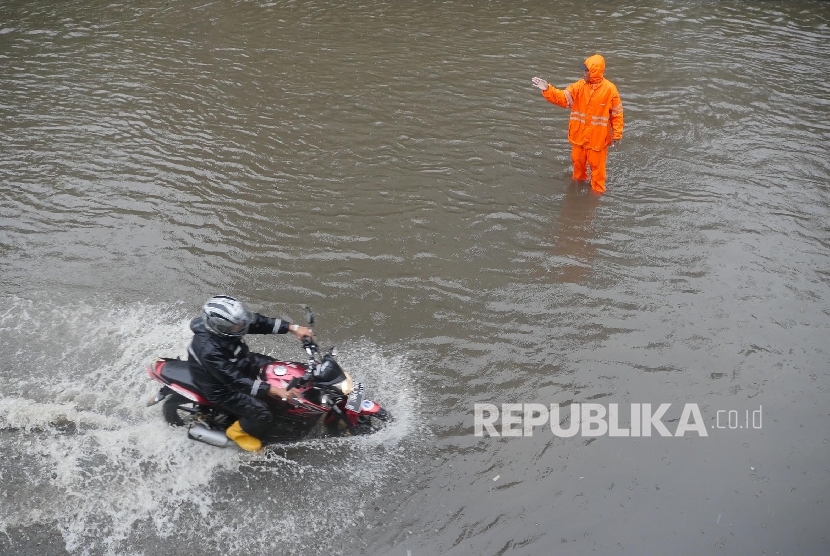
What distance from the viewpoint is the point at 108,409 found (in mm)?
6445

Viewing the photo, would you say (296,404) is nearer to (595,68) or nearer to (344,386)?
(344,386)

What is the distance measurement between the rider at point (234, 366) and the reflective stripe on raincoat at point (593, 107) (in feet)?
18.0

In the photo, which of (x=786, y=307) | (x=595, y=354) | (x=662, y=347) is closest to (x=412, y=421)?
(x=595, y=354)

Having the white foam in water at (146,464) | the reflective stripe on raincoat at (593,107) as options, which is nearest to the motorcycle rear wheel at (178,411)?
the white foam in water at (146,464)

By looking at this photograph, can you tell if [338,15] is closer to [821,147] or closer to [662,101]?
[662,101]

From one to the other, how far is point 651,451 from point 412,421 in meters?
2.26

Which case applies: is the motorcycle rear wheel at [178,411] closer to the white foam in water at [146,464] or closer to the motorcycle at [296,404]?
the motorcycle at [296,404]

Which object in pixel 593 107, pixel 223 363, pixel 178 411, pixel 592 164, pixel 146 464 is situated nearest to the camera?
pixel 223 363

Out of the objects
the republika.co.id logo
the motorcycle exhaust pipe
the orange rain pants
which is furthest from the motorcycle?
the orange rain pants

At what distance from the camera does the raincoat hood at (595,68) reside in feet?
28.3

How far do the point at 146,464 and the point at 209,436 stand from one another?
64 centimetres

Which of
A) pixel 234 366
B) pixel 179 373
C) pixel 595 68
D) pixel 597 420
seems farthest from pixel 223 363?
pixel 595 68

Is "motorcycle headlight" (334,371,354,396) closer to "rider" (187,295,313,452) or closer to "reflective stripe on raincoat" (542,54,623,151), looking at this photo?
"rider" (187,295,313,452)

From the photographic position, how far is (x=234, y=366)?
17.9ft
